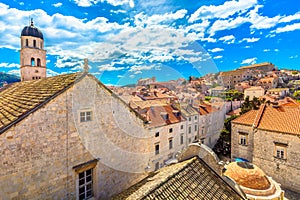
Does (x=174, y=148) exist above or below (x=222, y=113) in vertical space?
below

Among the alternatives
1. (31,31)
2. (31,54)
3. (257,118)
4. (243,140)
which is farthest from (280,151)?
(31,31)

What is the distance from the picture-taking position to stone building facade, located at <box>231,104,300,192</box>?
16264 mm

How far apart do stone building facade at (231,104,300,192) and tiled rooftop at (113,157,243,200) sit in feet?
49.0

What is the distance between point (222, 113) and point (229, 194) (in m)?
29.6

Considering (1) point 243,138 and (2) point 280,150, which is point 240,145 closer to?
(1) point 243,138

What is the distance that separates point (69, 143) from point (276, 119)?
2158 centimetres

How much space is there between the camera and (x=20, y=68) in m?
19.4

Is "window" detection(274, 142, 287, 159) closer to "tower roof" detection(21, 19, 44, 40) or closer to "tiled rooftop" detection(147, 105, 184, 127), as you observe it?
"tiled rooftop" detection(147, 105, 184, 127)

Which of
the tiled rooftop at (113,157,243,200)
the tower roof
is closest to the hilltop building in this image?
the tiled rooftop at (113,157,243,200)

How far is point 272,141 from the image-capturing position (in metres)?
17.6

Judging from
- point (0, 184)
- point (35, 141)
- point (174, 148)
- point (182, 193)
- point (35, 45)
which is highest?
point (35, 45)

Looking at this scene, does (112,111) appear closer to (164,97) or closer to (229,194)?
(229,194)

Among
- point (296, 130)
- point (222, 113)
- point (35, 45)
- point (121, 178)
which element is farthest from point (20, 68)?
point (222, 113)

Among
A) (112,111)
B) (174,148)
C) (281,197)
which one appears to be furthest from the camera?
(174,148)
